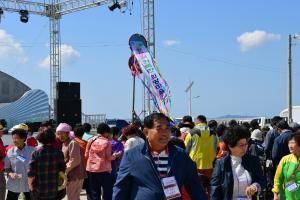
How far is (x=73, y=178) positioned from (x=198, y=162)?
2.26 metres

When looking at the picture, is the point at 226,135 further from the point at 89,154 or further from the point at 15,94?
the point at 15,94

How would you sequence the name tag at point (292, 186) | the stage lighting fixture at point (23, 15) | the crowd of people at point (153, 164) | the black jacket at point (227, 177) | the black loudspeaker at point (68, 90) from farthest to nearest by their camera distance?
1. the stage lighting fixture at point (23, 15)
2. the black loudspeaker at point (68, 90)
3. the name tag at point (292, 186)
4. the black jacket at point (227, 177)
5. the crowd of people at point (153, 164)

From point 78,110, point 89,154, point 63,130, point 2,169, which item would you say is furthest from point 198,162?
point 78,110

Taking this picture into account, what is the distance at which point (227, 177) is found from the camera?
4484mm

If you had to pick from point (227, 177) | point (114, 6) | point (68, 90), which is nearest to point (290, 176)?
point (227, 177)

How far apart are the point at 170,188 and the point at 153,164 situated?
0.21 metres

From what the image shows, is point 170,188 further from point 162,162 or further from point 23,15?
point 23,15

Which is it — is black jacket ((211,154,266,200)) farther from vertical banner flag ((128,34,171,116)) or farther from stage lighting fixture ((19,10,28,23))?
stage lighting fixture ((19,10,28,23))

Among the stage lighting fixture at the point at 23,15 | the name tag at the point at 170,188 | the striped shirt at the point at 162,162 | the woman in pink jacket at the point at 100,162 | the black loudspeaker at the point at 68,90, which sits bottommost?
the woman in pink jacket at the point at 100,162

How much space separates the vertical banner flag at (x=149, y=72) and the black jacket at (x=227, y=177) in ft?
27.2

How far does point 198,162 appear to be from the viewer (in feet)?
27.1

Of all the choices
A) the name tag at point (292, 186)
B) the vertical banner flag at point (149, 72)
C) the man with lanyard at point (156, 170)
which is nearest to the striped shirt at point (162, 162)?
the man with lanyard at point (156, 170)

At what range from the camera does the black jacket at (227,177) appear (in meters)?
4.48

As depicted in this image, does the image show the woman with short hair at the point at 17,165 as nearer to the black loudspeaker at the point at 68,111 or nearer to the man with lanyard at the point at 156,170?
the man with lanyard at the point at 156,170
